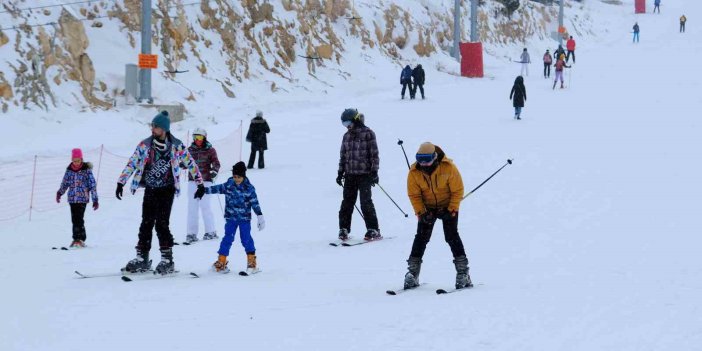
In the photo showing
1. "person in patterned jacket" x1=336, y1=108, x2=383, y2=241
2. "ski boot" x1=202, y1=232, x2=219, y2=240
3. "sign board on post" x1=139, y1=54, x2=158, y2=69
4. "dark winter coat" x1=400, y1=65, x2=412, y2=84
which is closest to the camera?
"person in patterned jacket" x1=336, y1=108, x2=383, y2=241

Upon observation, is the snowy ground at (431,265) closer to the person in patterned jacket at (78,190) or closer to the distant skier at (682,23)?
the person in patterned jacket at (78,190)

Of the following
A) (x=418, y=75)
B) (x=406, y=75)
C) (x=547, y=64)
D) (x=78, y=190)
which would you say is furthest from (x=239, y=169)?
(x=547, y=64)

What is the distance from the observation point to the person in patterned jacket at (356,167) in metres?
11.5

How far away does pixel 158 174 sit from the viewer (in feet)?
29.4

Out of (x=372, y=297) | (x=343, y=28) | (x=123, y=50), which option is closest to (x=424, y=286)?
(x=372, y=297)

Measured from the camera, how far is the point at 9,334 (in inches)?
273

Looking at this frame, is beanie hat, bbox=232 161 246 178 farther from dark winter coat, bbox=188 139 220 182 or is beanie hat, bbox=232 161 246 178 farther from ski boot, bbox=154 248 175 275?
dark winter coat, bbox=188 139 220 182

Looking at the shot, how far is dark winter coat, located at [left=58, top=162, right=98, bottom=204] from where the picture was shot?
11797 mm

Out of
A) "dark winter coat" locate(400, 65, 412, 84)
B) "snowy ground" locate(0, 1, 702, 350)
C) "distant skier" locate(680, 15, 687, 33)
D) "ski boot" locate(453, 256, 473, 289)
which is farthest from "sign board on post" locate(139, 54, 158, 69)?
"distant skier" locate(680, 15, 687, 33)

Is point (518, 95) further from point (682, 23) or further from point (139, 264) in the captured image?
point (682, 23)

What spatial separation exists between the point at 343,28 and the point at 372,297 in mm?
30142

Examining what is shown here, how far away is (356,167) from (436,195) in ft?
11.2

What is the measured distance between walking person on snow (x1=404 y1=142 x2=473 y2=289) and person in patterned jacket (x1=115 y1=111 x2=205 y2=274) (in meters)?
2.16

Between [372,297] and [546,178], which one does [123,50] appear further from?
[372,297]
